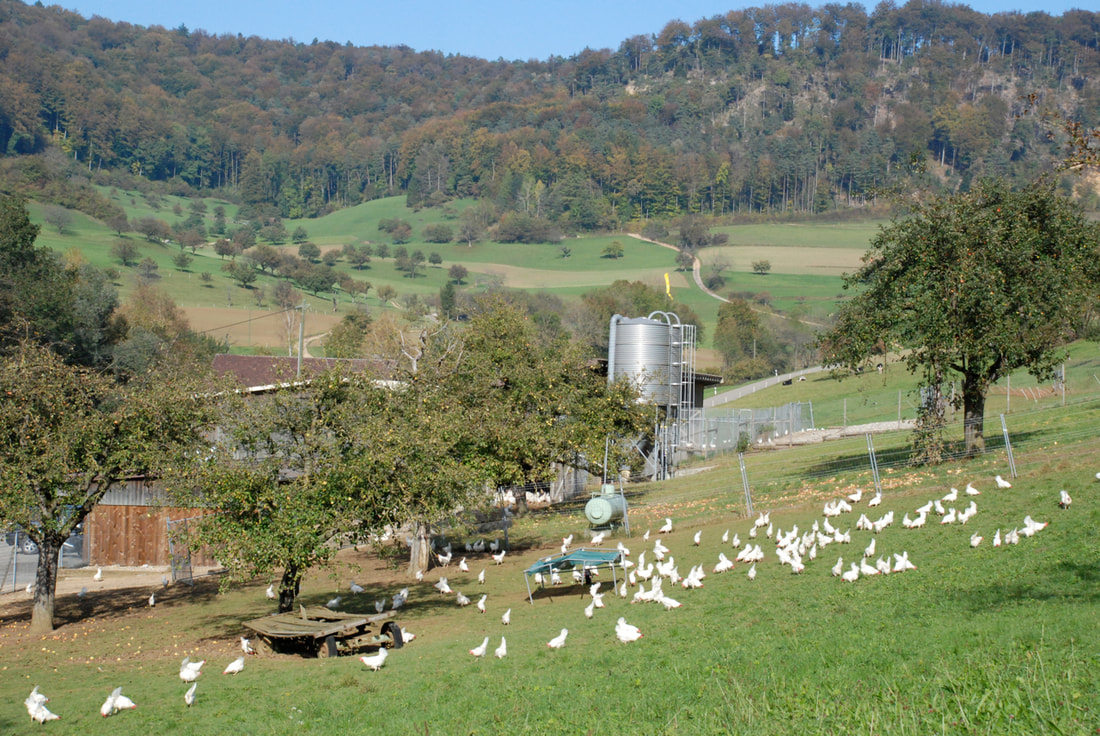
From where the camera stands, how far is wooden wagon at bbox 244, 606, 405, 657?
1723cm

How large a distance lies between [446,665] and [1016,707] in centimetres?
904

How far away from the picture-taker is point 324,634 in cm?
1709

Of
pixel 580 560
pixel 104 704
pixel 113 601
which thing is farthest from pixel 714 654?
pixel 113 601

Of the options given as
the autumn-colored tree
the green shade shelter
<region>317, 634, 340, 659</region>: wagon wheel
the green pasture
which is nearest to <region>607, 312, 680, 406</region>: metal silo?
the green pasture

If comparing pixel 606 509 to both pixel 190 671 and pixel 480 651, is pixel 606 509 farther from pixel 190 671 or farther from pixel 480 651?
pixel 190 671

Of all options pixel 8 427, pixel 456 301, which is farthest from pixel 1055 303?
pixel 456 301

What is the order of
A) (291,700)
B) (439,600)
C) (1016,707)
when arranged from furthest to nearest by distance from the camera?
(439,600) → (291,700) → (1016,707)

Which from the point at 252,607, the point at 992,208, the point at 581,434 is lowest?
the point at 252,607

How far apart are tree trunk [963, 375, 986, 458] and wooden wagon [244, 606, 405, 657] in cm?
1875

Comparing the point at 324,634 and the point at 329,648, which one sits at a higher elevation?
the point at 324,634

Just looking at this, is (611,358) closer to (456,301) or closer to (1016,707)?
(1016,707)

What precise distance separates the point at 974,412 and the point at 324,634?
21647mm

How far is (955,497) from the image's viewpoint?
71.8ft

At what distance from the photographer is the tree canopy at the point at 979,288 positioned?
88.6ft
